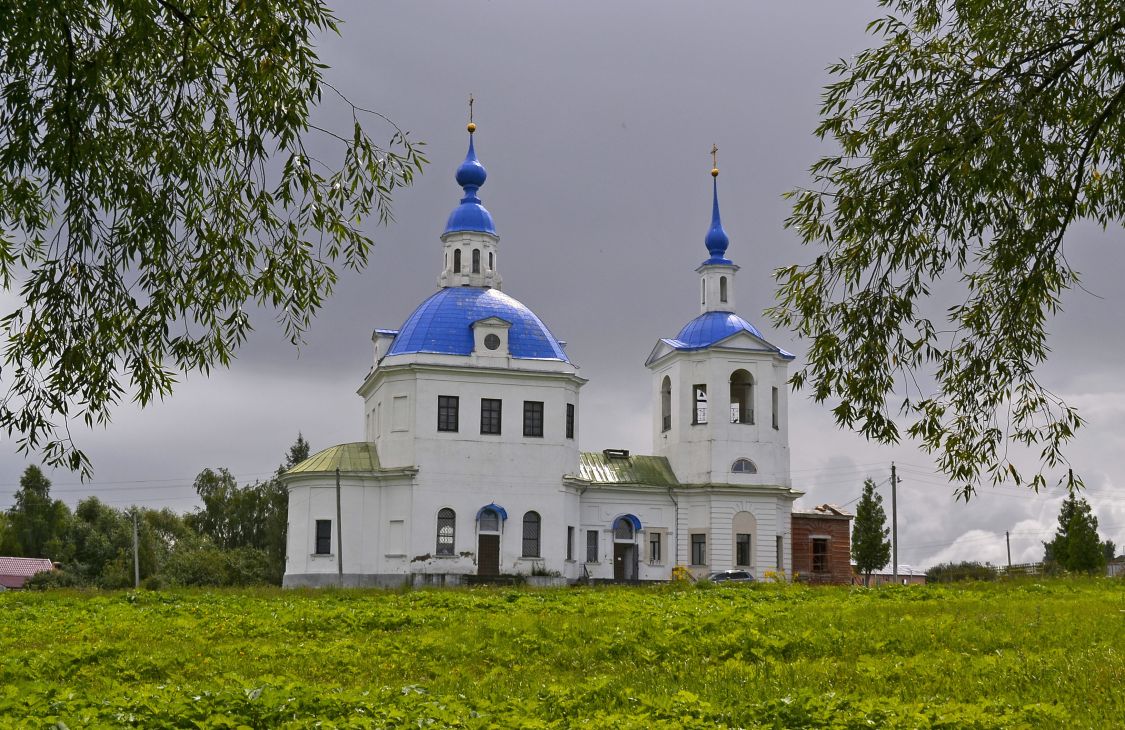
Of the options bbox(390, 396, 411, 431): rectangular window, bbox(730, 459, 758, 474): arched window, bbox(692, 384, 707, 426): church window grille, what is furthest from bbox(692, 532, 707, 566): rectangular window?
bbox(390, 396, 411, 431): rectangular window

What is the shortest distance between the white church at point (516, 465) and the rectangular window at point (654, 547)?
0.06 meters

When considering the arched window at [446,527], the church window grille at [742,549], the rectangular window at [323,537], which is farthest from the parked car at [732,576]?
the rectangular window at [323,537]

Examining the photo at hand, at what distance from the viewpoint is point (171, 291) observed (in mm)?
10281

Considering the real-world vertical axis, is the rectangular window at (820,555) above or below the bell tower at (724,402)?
below

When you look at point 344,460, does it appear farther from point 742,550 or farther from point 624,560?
point 742,550

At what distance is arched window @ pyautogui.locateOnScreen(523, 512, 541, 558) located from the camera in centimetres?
4528

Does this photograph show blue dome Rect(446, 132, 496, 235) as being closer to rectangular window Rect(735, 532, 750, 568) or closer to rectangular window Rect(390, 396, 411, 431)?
rectangular window Rect(390, 396, 411, 431)

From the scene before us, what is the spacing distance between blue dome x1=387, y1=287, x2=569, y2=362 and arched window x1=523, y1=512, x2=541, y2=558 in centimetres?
587

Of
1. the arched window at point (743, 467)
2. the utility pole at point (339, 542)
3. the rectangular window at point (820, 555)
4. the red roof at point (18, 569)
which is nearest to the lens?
the utility pole at point (339, 542)

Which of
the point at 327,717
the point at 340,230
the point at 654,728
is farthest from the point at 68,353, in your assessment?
the point at 654,728

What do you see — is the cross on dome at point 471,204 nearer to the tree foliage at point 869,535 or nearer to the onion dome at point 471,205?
the onion dome at point 471,205

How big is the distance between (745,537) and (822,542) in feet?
15.9

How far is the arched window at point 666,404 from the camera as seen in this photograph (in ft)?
172

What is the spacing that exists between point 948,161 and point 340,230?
17.4 feet
